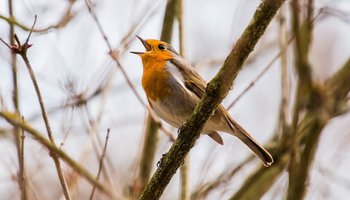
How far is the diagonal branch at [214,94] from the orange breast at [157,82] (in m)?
1.24

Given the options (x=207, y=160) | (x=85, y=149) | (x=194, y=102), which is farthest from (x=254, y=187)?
(x=85, y=149)

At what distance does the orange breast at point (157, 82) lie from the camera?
466 cm

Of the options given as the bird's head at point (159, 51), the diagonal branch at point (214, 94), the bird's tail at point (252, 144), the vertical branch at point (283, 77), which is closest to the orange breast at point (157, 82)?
the bird's head at point (159, 51)

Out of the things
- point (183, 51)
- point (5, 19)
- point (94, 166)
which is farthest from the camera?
point (94, 166)

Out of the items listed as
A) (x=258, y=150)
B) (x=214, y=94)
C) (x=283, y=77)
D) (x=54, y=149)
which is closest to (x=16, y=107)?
(x=54, y=149)

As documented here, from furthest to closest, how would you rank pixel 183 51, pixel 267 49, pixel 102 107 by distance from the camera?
pixel 267 49 < pixel 183 51 < pixel 102 107

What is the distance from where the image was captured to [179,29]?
4.77 metres

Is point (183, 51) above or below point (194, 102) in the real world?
above

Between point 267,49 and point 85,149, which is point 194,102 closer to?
point 85,149

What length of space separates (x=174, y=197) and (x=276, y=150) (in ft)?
4.99

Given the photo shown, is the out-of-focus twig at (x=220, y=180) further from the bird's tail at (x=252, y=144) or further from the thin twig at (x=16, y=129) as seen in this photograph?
the thin twig at (x=16, y=129)

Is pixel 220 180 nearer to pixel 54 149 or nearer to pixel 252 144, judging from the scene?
pixel 252 144

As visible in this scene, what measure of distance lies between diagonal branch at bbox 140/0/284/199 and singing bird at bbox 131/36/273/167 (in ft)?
3.70

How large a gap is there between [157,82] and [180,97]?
25 cm
